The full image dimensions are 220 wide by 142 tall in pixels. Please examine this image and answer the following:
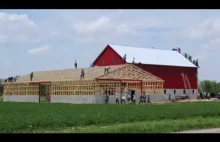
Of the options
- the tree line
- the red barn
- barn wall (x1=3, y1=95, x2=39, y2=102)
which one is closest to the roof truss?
the red barn

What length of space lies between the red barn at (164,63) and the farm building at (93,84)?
5.11m

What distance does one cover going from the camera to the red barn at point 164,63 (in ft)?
200

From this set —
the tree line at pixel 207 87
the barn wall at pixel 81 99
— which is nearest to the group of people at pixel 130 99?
the barn wall at pixel 81 99

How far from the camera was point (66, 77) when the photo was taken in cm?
5600

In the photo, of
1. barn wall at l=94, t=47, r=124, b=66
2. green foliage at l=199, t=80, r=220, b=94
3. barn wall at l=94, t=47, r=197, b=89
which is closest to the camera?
barn wall at l=94, t=47, r=124, b=66

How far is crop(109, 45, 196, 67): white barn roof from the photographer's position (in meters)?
60.7

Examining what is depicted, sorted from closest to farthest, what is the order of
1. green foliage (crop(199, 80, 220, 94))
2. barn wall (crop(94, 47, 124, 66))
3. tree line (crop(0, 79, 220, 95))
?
barn wall (crop(94, 47, 124, 66)) → tree line (crop(0, 79, 220, 95)) → green foliage (crop(199, 80, 220, 94))

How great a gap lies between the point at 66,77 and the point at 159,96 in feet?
43.1

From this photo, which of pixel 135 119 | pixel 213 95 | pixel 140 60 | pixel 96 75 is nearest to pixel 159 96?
pixel 140 60

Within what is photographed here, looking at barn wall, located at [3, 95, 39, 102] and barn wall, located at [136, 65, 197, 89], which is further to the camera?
barn wall, located at [136, 65, 197, 89]

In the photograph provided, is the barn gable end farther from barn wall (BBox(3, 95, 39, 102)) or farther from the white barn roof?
barn wall (BBox(3, 95, 39, 102))
